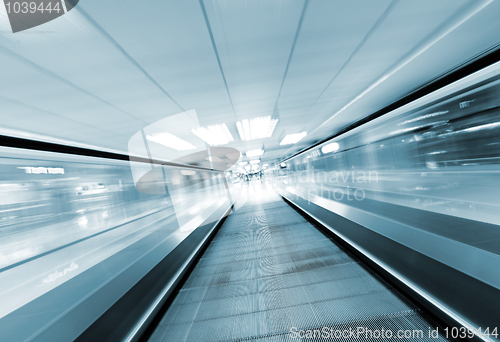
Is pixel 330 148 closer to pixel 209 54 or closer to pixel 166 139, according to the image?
pixel 166 139

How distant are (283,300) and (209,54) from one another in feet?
10.5

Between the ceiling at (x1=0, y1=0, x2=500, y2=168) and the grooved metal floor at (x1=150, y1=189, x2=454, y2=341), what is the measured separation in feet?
10.2

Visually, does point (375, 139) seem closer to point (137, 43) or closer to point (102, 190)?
point (137, 43)

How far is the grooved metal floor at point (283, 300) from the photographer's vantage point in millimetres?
2133

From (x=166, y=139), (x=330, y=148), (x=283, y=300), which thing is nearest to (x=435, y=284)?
(x=283, y=300)

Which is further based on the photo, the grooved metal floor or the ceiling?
the grooved metal floor

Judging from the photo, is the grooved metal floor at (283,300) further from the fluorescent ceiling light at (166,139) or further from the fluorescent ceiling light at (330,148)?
the fluorescent ceiling light at (330,148)

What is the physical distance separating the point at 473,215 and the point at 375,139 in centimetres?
945

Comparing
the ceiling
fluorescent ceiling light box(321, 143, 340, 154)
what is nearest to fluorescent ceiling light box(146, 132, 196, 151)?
the ceiling

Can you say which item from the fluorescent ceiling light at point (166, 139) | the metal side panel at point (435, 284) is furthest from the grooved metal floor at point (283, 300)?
the fluorescent ceiling light at point (166, 139)

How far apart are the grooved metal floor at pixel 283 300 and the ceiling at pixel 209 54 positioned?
3118mm

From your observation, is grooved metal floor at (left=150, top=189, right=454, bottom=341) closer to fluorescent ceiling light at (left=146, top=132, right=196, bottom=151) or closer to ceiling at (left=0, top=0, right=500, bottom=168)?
ceiling at (left=0, top=0, right=500, bottom=168)

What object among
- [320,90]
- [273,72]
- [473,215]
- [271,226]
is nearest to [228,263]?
[271,226]

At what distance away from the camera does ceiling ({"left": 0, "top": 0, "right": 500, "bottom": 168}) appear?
79.5 inches
